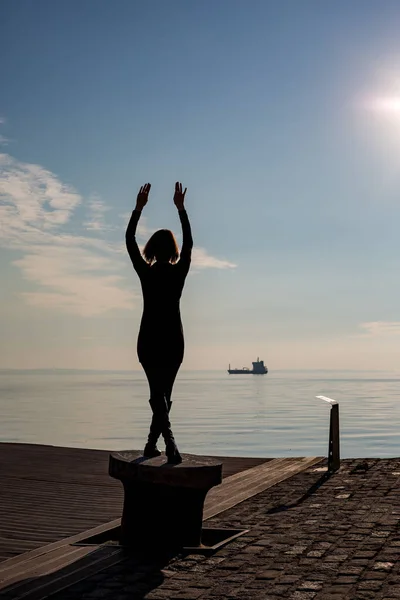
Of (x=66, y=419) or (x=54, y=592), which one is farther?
(x=66, y=419)

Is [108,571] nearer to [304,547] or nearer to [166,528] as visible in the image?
[166,528]

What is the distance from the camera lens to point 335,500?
995 centimetres

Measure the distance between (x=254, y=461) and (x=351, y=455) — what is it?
14.4 m

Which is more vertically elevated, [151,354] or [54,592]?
[151,354]

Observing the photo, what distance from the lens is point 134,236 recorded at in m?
7.55

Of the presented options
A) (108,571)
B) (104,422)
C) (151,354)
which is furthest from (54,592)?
(104,422)

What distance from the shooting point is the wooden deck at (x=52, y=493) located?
27.2ft

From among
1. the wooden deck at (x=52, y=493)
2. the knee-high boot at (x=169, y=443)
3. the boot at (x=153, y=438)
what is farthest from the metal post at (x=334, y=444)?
the knee-high boot at (x=169, y=443)

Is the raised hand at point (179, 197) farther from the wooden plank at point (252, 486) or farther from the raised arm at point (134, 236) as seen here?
the wooden plank at point (252, 486)

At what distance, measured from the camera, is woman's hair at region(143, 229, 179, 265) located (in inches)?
298

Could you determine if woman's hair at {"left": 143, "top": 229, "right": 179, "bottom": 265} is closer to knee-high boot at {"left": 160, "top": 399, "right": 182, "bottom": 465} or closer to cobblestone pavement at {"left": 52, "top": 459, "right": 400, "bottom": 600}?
knee-high boot at {"left": 160, "top": 399, "right": 182, "bottom": 465}

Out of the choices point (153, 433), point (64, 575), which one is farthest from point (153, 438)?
point (64, 575)

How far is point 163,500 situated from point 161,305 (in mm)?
1731

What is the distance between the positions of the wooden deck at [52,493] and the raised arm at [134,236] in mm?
2822
